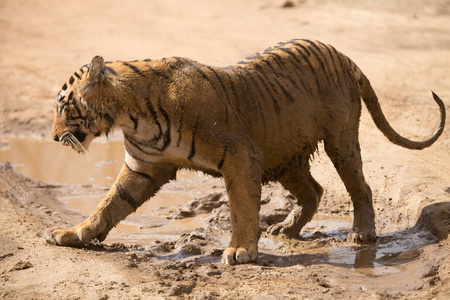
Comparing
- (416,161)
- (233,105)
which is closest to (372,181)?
(416,161)

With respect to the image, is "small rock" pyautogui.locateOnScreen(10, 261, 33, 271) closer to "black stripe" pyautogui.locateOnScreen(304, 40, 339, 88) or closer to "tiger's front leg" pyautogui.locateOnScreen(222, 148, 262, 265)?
"tiger's front leg" pyautogui.locateOnScreen(222, 148, 262, 265)

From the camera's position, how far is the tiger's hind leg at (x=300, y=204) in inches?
213

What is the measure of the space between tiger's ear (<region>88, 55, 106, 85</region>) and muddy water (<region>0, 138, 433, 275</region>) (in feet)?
4.64

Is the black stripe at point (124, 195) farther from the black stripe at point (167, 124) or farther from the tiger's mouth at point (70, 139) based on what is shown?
the black stripe at point (167, 124)

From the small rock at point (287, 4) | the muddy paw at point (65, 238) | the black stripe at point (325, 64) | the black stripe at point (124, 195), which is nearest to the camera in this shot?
the muddy paw at point (65, 238)

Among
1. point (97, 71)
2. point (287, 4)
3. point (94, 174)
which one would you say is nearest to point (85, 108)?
point (97, 71)

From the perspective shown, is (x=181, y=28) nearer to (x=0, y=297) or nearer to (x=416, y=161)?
(x=416, y=161)

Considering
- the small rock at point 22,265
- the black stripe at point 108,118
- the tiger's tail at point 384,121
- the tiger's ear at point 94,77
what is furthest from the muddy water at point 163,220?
the tiger's ear at point 94,77

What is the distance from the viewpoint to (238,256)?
4387 mm

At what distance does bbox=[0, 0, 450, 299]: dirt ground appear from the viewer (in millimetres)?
4094

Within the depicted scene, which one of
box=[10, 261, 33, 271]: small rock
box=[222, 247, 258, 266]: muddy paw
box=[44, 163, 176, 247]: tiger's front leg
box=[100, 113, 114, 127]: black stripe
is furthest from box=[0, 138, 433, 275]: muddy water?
box=[100, 113, 114, 127]: black stripe

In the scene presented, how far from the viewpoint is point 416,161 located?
6.52m

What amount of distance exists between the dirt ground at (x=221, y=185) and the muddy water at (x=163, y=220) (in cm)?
3

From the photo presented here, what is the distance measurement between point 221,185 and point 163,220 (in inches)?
37.0
